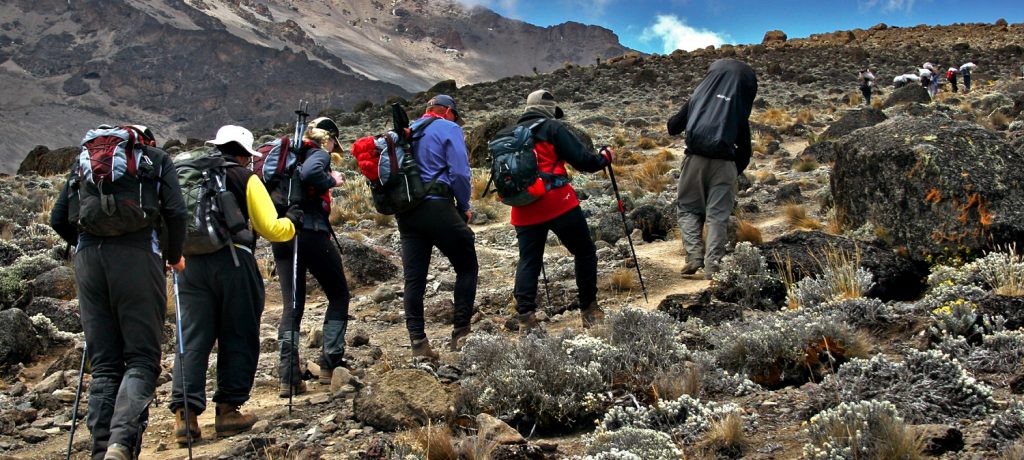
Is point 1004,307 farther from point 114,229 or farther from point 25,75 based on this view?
point 25,75

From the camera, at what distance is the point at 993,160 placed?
7281 mm

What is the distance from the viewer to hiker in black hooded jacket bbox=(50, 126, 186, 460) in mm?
4539

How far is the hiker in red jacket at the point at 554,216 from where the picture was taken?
6598mm

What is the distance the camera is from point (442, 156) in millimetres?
6402

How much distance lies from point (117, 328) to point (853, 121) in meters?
16.8

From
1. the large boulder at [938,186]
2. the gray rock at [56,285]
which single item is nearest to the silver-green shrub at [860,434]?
the large boulder at [938,186]

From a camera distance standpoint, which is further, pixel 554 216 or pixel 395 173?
pixel 554 216

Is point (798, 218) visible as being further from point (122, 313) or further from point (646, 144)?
point (646, 144)

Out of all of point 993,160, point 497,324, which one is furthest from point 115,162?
point 993,160

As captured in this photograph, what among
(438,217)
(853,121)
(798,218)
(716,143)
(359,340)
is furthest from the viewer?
(853,121)

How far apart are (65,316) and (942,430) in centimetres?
810

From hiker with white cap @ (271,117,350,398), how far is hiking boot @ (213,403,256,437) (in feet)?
2.59

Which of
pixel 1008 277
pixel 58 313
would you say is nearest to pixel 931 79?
pixel 1008 277

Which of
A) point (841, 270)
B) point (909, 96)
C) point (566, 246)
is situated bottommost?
point (841, 270)
